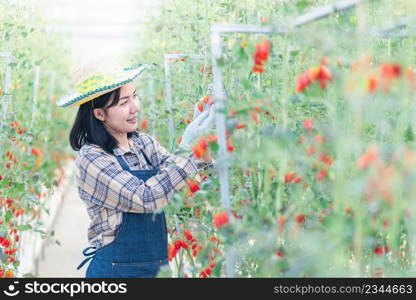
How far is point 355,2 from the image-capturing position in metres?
1.21

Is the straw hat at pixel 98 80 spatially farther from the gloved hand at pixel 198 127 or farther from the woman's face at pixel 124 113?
the gloved hand at pixel 198 127

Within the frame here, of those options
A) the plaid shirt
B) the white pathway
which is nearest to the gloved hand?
the plaid shirt

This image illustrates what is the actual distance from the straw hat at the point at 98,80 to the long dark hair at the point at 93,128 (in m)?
0.03

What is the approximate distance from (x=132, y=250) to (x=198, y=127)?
56 cm

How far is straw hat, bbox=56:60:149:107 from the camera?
2153 millimetres

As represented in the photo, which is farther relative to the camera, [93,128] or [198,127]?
[93,128]

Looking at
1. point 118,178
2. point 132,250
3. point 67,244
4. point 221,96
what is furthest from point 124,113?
point 67,244

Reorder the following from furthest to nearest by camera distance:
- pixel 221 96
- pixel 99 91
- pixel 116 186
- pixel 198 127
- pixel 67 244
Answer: pixel 67 244 < pixel 99 91 < pixel 116 186 < pixel 198 127 < pixel 221 96

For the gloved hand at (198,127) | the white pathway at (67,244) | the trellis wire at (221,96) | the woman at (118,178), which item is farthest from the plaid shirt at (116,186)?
the white pathway at (67,244)

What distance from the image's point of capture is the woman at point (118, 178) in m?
2.04

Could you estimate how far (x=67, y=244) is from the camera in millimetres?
5547

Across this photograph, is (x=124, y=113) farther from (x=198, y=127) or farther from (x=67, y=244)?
(x=67, y=244)

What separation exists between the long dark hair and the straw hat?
3 cm

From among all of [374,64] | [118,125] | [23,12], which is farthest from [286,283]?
[23,12]
